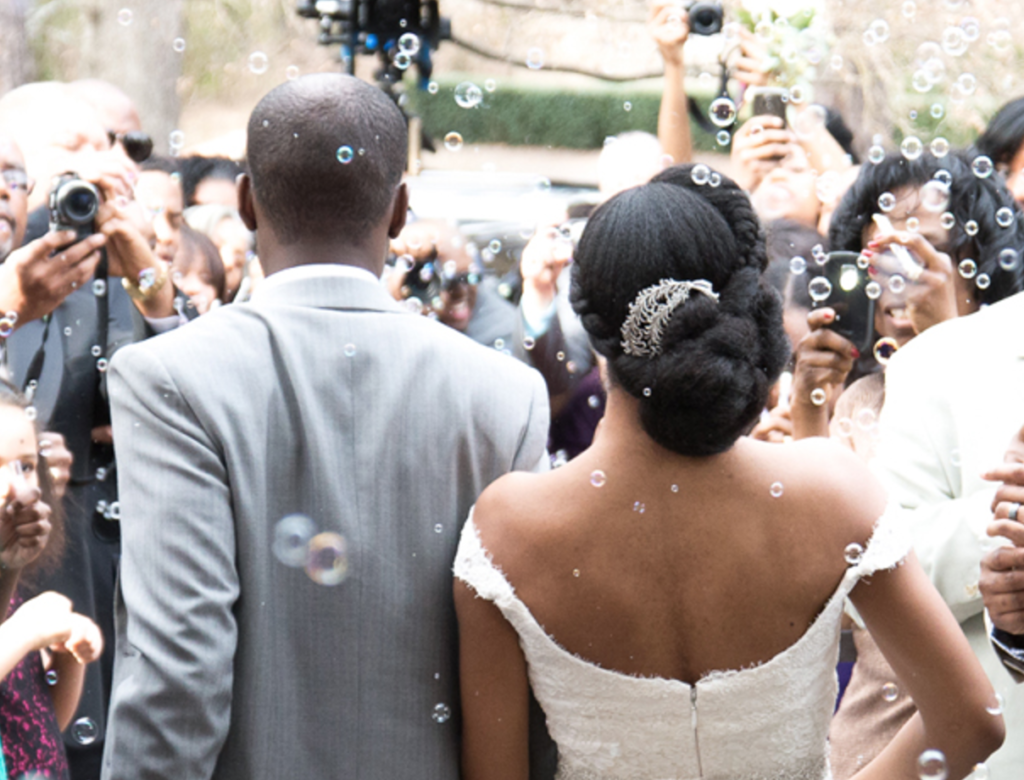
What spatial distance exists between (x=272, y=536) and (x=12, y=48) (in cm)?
823

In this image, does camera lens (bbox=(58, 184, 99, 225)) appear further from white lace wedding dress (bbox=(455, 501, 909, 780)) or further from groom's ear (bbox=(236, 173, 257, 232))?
white lace wedding dress (bbox=(455, 501, 909, 780))

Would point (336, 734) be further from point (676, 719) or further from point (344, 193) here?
point (344, 193)

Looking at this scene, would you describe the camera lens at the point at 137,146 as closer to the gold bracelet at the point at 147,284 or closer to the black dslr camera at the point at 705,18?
the gold bracelet at the point at 147,284

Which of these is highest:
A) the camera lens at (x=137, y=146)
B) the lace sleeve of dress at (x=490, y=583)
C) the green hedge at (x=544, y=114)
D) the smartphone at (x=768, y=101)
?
the smartphone at (x=768, y=101)

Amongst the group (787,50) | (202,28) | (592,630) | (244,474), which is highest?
(787,50)

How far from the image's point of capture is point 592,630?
1368 millimetres

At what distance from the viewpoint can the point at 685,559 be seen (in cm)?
135

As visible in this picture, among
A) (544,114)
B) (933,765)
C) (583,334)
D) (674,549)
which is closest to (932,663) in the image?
(933,765)

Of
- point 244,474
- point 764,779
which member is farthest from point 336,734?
point 764,779

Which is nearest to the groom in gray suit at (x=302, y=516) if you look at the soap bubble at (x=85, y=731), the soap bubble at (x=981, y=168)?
the soap bubble at (x=85, y=731)

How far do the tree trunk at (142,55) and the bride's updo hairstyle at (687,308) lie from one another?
785 cm

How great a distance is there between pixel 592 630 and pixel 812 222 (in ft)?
6.58

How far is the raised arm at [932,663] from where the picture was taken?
1.40 metres

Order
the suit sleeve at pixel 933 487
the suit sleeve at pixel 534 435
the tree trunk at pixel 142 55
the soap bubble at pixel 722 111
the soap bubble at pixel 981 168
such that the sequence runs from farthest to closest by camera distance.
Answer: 1. the tree trunk at pixel 142 55
2. the soap bubble at pixel 722 111
3. the soap bubble at pixel 981 168
4. the suit sleeve at pixel 933 487
5. the suit sleeve at pixel 534 435
